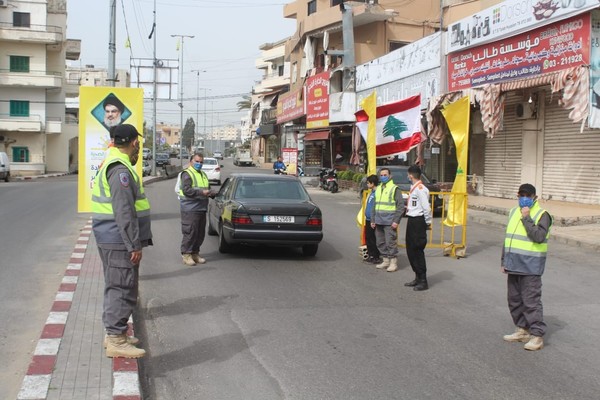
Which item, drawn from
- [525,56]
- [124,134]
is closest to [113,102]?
[124,134]

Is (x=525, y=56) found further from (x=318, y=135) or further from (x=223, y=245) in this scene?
(x=318, y=135)

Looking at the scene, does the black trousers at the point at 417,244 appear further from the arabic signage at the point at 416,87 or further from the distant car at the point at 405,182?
the arabic signage at the point at 416,87

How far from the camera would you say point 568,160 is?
58.6ft

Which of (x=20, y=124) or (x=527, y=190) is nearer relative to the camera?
(x=527, y=190)

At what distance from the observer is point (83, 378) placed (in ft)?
14.3

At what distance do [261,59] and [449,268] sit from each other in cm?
7493

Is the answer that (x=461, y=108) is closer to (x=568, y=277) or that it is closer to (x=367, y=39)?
(x=568, y=277)

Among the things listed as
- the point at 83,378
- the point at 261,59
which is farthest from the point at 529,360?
the point at 261,59

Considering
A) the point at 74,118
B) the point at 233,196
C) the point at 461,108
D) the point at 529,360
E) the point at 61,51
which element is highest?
the point at 61,51

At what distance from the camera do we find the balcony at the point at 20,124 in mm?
47822

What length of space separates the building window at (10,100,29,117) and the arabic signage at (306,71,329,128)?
25.3 metres

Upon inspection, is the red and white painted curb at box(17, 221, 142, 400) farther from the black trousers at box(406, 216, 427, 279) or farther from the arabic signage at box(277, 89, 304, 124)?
the arabic signage at box(277, 89, 304, 124)

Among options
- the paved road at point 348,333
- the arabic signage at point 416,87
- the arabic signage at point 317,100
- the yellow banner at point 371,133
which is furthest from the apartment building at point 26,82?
the paved road at point 348,333

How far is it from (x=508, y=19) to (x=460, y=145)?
942 centimetres
